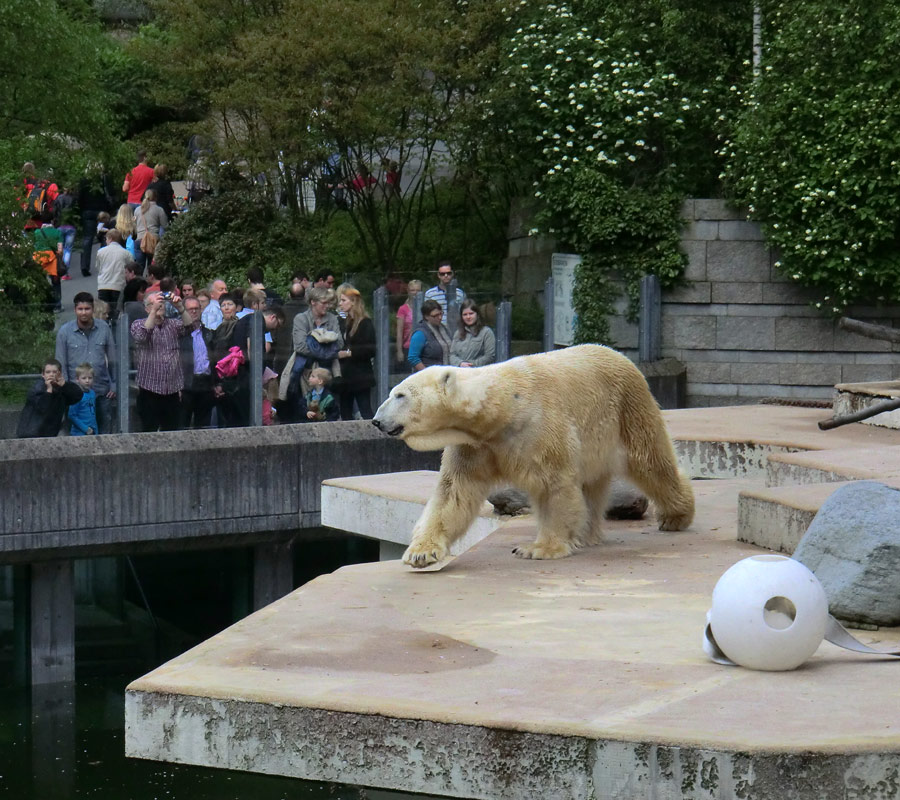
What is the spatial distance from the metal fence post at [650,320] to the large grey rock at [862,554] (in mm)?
11552

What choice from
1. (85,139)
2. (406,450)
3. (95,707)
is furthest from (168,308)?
(85,139)

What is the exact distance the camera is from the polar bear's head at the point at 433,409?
23.0 feet

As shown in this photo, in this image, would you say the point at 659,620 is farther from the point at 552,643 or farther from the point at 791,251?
the point at 791,251

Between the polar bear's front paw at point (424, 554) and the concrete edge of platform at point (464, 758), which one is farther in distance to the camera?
the polar bear's front paw at point (424, 554)

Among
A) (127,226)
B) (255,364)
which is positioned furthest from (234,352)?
(127,226)

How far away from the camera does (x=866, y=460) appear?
27.8ft

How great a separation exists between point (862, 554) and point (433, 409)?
6.53 ft

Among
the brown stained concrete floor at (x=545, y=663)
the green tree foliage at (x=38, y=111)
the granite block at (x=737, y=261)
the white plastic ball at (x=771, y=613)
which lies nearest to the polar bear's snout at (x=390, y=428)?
the brown stained concrete floor at (x=545, y=663)

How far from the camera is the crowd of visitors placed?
12375mm

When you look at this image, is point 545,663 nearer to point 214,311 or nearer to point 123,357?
point 123,357

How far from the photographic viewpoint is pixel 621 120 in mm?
17797

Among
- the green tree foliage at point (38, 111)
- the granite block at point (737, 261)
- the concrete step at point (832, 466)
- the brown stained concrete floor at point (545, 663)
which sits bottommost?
the brown stained concrete floor at point (545, 663)

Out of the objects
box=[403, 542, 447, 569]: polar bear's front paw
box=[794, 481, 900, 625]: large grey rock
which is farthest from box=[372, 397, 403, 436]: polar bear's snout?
box=[794, 481, 900, 625]: large grey rock

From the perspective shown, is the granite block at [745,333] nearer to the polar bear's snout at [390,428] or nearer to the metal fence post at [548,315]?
the metal fence post at [548,315]
